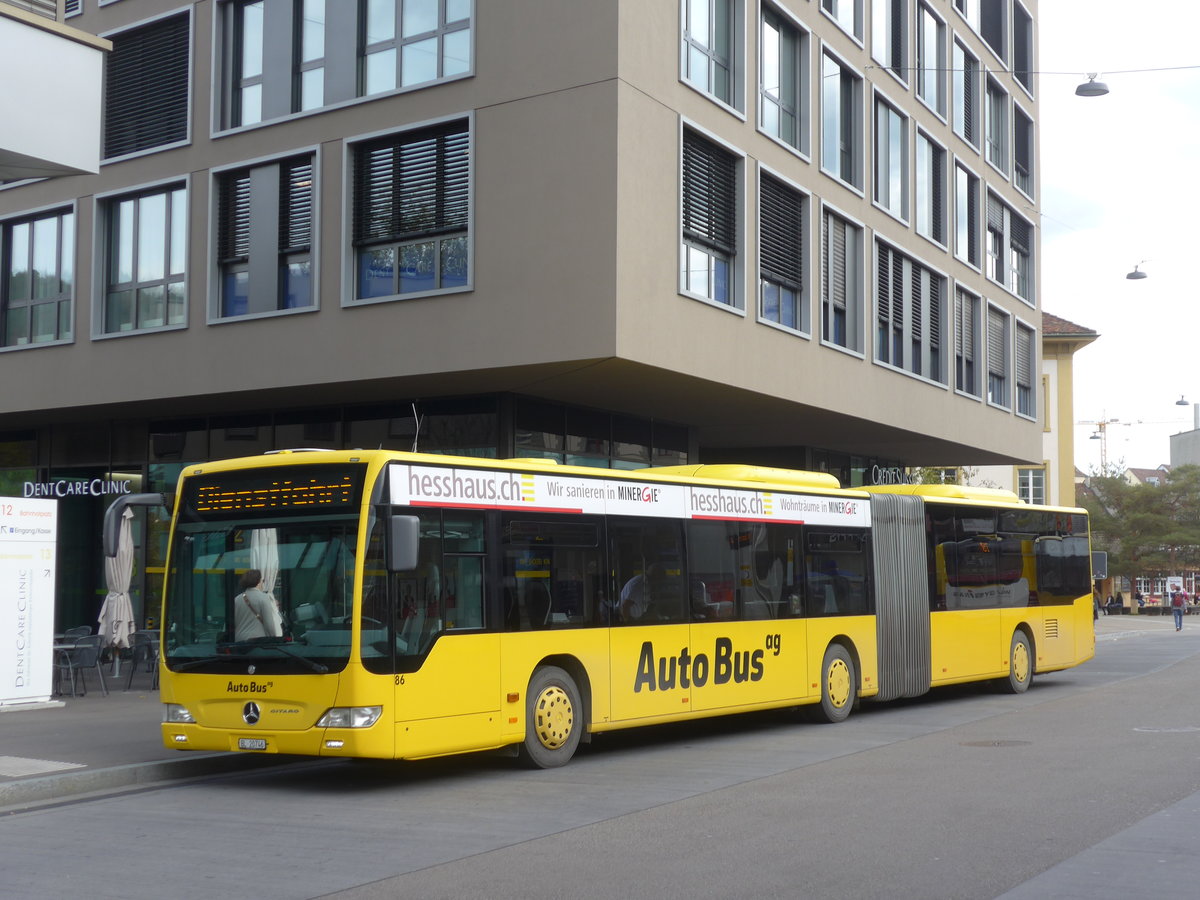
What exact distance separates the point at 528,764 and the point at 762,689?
155 inches

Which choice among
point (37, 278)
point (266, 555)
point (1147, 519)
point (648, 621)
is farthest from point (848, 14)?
point (1147, 519)

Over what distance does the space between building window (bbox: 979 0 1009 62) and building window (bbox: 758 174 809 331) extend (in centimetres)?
1485

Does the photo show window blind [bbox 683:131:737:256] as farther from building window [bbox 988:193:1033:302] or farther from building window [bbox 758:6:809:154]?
building window [bbox 988:193:1033:302]

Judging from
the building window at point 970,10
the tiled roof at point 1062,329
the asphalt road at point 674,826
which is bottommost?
the asphalt road at point 674,826

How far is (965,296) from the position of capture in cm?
3472

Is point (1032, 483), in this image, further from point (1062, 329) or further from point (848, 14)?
point (848, 14)

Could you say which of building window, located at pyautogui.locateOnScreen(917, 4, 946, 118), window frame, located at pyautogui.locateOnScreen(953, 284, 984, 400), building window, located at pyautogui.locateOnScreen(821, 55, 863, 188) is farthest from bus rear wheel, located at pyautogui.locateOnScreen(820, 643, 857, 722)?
building window, located at pyautogui.locateOnScreen(917, 4, 946, 118)

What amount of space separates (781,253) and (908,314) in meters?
6.39

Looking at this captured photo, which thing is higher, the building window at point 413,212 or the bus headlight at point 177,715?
the building window at point 413,212

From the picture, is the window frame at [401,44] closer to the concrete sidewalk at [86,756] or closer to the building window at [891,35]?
the concrete sidewalk at [86,756]

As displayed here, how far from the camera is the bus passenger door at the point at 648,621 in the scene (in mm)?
14086

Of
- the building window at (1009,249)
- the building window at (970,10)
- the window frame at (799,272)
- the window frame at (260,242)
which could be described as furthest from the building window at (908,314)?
the window frame at (260,242)

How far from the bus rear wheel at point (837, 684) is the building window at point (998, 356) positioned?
1914 centimetres

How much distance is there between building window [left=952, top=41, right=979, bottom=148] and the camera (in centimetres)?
3469
